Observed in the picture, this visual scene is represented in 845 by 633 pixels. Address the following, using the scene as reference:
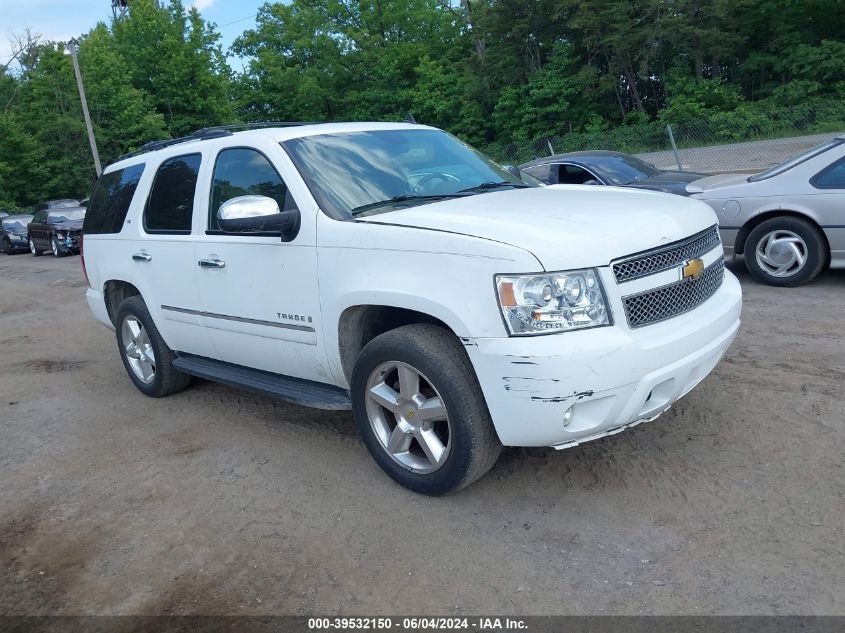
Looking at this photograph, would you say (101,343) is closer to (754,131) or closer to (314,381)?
(314,381)

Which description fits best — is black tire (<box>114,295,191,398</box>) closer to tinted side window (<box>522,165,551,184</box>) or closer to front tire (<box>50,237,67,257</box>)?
tinted side window (<box>522,165,551,184</box>)

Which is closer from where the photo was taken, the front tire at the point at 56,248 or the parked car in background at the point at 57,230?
Answer: the parked car in background at the point at 57,230

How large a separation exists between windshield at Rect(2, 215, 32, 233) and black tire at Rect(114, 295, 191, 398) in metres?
22.6

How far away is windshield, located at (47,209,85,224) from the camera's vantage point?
2195 cm

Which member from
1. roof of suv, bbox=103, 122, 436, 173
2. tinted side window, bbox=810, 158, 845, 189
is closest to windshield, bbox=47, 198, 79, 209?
roof of suv, bbox=103, 122, 436, 173

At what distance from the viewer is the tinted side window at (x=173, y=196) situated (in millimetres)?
5074

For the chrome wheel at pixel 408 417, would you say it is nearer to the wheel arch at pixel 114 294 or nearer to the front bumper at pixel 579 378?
the front bumper at pixel 579 378

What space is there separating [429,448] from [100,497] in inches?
78.4

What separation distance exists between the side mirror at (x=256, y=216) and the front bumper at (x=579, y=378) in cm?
134

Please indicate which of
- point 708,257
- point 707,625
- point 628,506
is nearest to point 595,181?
point 708,257

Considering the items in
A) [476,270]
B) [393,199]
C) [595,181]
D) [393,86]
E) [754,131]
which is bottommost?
[754,131]

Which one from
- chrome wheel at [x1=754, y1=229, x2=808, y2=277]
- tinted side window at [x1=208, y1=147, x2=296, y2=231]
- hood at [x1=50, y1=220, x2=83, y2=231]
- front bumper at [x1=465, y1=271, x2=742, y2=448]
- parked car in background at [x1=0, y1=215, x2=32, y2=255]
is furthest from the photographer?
parked car in background at [x1=0, y1=215, x2=32, y2=255]

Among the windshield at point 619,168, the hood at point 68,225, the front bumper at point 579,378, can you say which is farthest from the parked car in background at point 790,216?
the hood at point 68,225

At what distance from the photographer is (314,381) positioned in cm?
442
